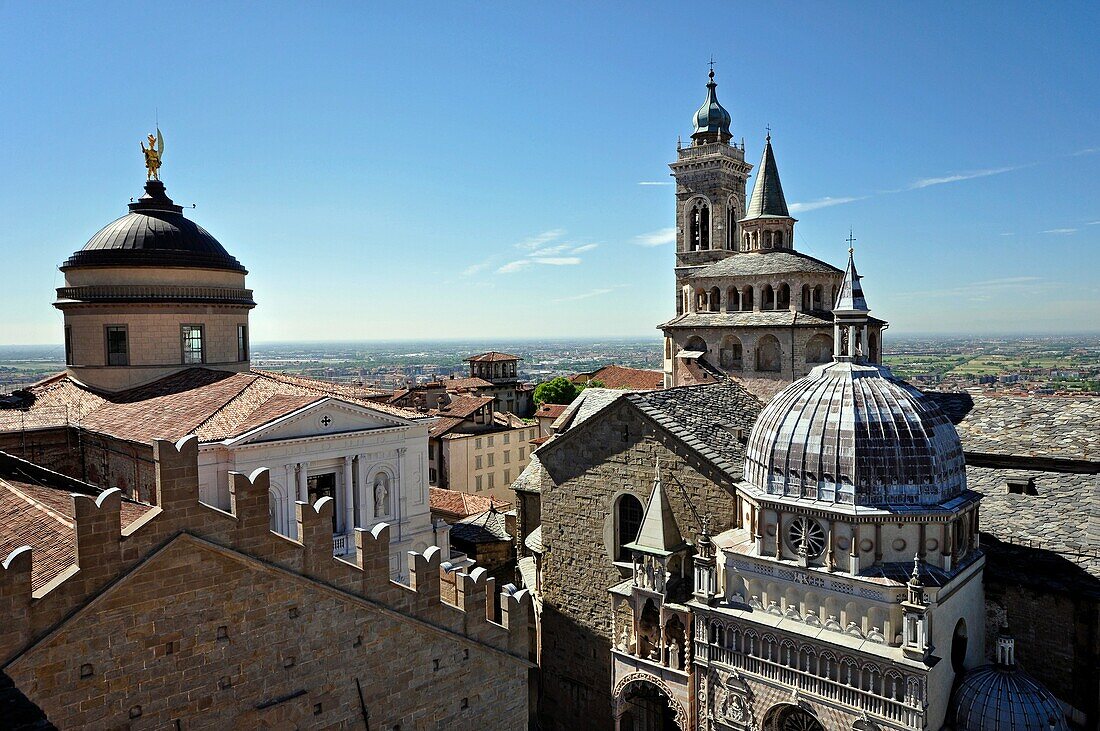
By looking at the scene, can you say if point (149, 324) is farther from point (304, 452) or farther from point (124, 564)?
point (124, 564)

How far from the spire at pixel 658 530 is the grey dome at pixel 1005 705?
809 centimetres

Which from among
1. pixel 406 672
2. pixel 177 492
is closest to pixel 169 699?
pixel 177 492

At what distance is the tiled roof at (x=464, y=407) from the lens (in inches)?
2416

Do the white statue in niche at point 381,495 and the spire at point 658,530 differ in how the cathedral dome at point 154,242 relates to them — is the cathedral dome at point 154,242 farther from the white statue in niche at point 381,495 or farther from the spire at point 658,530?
the spire at point 658,530

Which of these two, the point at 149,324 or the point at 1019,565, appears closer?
the point at 1019,565

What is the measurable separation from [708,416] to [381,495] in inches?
479

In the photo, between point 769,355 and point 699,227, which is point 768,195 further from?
point 699,227

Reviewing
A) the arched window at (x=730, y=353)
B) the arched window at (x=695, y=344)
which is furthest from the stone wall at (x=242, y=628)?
the arched window at (x=695, y=344)

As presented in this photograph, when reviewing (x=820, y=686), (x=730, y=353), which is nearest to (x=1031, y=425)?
(x=820, y=686)

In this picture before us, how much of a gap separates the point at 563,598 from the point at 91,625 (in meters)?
17.4

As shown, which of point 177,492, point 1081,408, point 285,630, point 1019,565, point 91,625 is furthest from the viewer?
point 1081,408

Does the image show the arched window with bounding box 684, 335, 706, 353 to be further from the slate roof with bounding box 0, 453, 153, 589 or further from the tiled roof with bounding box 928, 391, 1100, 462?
the slate roof with bounding box 0, 453, 153, 589

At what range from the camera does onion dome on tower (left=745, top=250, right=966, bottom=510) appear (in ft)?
59.0

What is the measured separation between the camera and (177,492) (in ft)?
36.5
